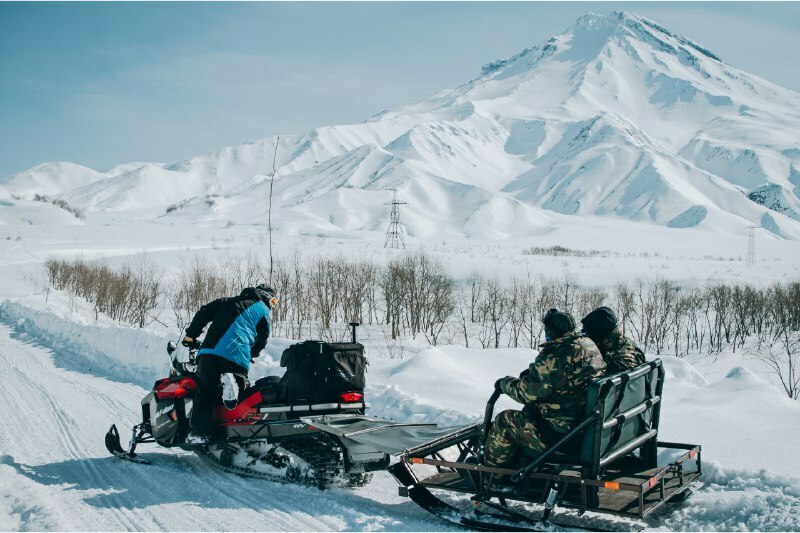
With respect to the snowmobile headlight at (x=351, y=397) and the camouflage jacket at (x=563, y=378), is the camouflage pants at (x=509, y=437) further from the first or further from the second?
the snowmobile headlight at (x=351, y=397)

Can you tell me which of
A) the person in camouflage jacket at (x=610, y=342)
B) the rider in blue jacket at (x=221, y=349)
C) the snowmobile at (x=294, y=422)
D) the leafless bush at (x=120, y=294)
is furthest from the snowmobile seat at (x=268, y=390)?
the leafless bush at (x=120, y=294)

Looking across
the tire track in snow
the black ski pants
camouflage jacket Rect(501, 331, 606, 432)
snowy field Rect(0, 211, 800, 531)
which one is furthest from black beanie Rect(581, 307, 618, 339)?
the tire track in snow

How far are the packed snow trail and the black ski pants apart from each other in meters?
0.51

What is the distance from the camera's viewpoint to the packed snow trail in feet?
18.8

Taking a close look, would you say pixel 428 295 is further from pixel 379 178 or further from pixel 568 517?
pixel 379 178

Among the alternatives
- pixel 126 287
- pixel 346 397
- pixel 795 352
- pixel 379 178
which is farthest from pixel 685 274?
pixel 379 178

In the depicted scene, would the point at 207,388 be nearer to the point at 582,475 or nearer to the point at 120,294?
the point at 582,475

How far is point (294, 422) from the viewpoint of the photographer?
6.81m

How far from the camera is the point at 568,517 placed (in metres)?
5.80

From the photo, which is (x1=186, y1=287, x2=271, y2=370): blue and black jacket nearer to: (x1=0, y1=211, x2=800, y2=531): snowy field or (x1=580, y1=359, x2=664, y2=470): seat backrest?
(x1=0, y1=211, x2=800, y2=531): snowy field

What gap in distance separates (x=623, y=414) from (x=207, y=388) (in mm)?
4220

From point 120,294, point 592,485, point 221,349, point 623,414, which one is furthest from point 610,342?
point 120,294

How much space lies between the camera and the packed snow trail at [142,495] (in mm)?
5734

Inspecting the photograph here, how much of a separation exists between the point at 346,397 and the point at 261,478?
3.84 feet
